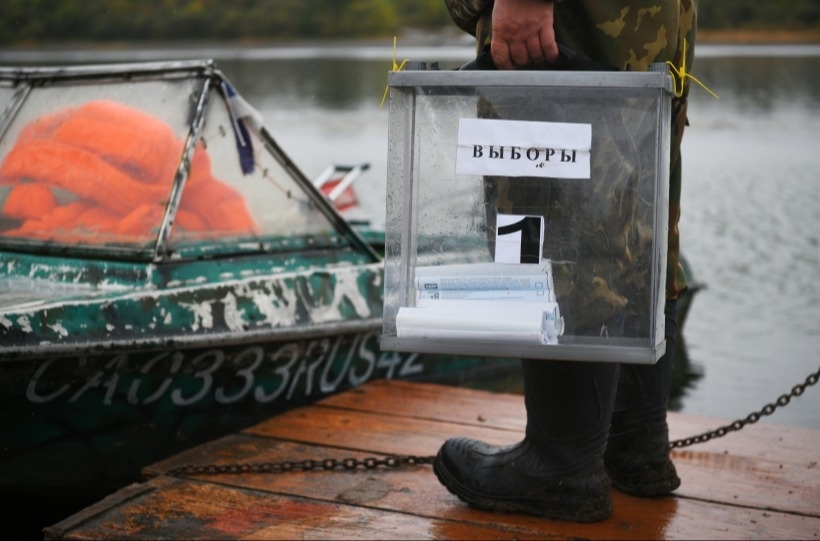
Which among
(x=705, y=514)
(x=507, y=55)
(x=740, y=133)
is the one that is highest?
(x=740, y=133)

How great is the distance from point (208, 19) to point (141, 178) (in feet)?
148

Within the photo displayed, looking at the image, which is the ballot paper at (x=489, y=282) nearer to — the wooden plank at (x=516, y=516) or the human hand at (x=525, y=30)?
the human hand at (x=525, y=30)

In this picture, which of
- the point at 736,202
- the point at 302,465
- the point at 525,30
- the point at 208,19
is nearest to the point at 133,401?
the point at 302,465

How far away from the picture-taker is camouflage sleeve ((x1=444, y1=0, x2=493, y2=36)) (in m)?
2.60

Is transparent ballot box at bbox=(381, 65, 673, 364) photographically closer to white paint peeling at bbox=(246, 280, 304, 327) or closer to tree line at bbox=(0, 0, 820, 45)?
A: white paint peeling at bbox=(246, 280, 304, 327)

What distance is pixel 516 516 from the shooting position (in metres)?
2.89

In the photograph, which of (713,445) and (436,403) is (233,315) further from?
(713,445)

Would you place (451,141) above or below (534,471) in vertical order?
above

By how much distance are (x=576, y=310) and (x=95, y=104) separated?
2567mm

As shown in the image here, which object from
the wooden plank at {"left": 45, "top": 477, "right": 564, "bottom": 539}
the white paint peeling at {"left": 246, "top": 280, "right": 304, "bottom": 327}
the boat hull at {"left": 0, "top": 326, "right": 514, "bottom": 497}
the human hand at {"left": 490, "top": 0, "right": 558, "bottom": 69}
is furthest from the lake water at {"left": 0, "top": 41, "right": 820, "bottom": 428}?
the boat hull at {"left": 0, "top": 326, "right": 514, "bottom": 497}

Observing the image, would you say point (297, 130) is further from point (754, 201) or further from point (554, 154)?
point (554, 154)

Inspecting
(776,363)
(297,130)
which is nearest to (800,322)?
(776,363)

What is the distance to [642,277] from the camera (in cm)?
247

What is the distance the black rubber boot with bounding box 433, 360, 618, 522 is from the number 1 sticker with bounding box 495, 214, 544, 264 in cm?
33
